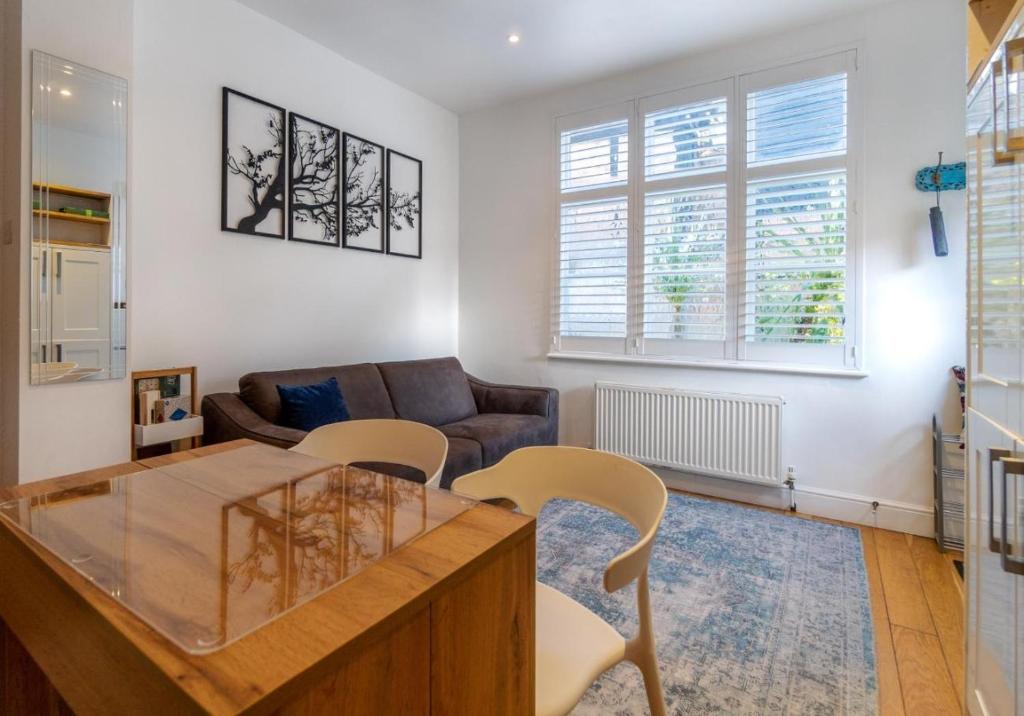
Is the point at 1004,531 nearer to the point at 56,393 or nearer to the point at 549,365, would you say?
the point at 56,393

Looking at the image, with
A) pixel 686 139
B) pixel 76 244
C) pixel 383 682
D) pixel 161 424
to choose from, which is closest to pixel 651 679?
pixel 383 682

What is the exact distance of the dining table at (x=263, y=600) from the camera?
555mm

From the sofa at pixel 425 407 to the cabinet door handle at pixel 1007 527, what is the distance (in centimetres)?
203

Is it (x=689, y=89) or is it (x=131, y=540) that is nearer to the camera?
(x=131, y=540)

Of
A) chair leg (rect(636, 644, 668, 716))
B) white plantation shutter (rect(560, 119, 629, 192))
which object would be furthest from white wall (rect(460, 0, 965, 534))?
chair leg (rect(636, 644, 668, 716))

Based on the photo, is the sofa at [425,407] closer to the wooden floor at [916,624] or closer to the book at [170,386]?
the book at [170,386]

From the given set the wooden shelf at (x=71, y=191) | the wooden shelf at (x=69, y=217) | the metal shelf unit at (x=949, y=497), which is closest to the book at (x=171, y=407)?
the wooden shelf at (x=69, y=217)

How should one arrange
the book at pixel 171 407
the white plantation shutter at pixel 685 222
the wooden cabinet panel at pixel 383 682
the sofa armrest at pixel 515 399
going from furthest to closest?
the sofa armrest at pixel 515 399 → the white plantation shutter at pixel 685 222 → the book at pixel 171 407 → the wooden cabinet panel at pixel 383 682

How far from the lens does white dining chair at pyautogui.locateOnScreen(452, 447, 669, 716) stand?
953mm

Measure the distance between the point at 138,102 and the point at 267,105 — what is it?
709 mm

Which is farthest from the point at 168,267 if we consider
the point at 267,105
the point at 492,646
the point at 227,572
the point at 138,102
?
the point at 492,646

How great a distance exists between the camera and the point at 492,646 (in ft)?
2.61

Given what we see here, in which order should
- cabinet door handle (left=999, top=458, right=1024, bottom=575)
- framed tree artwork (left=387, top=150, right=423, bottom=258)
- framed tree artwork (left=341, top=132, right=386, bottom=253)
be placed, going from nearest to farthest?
cabinet door handle (left=999, top=458, right=1024, bottom=575) < framed tree artwork (left=341, top=132, right=386, bottom=253) < framed tree artwork (left=387, top=150, right=423, bottom=258)

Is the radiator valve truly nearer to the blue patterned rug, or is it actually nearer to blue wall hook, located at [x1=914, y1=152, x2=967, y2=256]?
the blue patterned rug
